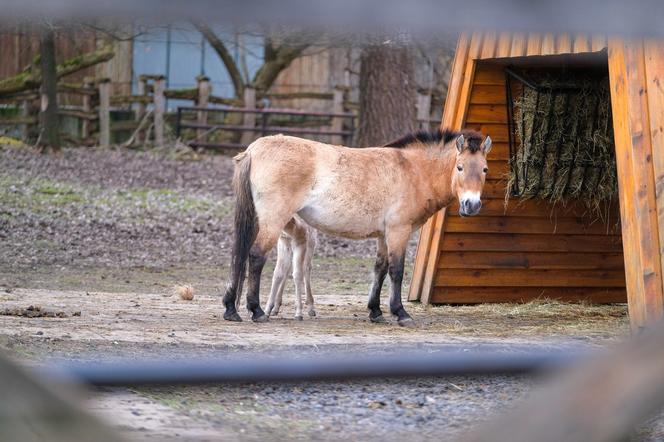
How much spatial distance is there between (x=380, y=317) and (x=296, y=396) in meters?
3.09

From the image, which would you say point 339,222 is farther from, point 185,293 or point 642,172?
point 642,172

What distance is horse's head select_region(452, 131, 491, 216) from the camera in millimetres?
8461

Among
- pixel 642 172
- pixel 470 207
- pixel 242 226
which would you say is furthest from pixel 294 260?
pixel 642 172

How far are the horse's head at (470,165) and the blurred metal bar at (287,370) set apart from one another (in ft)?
21.8

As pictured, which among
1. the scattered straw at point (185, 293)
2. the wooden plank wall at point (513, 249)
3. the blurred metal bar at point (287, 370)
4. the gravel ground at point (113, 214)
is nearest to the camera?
the blurred metal bar at point (287, 370)

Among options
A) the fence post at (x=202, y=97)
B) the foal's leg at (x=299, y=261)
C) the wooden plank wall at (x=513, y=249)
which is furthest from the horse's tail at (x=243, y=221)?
the fence post at (x=202, y=97)

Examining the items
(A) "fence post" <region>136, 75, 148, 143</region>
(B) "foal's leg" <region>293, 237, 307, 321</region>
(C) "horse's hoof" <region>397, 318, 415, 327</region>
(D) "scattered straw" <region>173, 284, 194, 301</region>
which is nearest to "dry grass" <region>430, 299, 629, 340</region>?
(C) "horse's hoof" <region>397, 318, 415, 327</region>

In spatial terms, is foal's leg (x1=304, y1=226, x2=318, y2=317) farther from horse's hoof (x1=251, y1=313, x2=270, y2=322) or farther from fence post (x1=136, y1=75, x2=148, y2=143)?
fence post (x1=136, y1=75, x2=148, y2=143)

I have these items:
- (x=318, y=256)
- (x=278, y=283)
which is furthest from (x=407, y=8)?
(x=318, y=256)

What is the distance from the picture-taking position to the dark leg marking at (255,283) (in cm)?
828

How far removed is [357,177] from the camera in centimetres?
869

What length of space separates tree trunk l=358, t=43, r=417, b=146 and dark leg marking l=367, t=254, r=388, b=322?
7.64 metres

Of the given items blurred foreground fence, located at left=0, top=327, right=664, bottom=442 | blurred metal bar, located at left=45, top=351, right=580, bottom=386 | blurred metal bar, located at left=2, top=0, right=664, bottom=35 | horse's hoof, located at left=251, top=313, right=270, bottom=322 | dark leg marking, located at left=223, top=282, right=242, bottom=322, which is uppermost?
blurred metal bar, located at left=2, top=0, right=664, bottom=35

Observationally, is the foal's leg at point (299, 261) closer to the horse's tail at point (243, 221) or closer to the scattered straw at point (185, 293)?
the horse's tail at point (243, 221)
